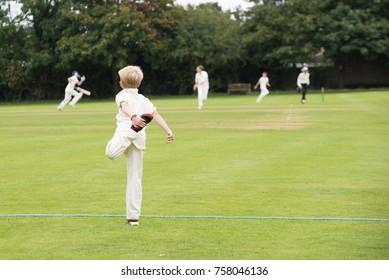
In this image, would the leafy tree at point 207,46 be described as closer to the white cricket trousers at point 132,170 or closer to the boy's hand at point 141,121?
the white cricket trousers at point 132,170

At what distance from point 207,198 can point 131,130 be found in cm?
287

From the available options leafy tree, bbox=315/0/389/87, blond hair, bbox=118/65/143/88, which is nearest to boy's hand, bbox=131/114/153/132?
blond hair, bbox=118/65/143/88

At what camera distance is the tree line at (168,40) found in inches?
2554

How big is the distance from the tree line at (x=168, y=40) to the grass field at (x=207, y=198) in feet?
138

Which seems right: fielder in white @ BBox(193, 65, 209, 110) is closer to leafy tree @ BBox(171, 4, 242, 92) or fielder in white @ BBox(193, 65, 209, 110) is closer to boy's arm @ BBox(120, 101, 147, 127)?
leafy tree @ BBox(171, 4, 242, 92)

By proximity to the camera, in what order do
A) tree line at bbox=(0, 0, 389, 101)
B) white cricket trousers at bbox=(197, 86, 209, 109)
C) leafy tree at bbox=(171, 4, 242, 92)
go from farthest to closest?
leafy tree at bbox=(171, 4, 242, 92) < tree line at bbox=(0, 0, 389, 101) < white cricket trousers at bbox=(197, 86, 209, 109)

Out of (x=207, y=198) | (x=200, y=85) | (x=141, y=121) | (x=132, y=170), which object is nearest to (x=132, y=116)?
(x=141, y=121)

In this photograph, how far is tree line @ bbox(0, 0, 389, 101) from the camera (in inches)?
2554

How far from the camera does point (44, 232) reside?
9508mm

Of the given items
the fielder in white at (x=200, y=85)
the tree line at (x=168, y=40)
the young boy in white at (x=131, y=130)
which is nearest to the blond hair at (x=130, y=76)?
the young boy in white at (x=131, y=130)

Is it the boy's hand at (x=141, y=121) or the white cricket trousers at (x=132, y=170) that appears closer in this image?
the boy's hand at (x=141, y=121)

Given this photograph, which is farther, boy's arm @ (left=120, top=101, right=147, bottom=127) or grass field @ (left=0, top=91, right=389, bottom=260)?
boy's arm @ (left=120, top=101, right=147, bottom=127)

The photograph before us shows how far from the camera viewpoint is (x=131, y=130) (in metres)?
9.42

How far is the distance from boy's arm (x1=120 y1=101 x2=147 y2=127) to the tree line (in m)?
54.7
